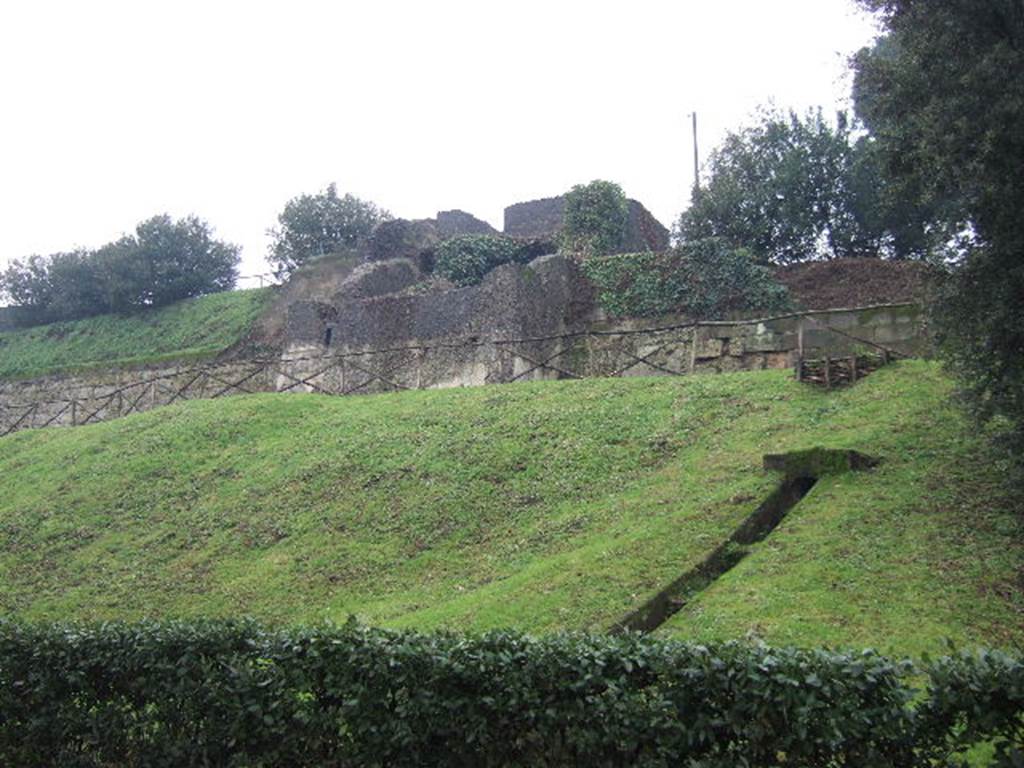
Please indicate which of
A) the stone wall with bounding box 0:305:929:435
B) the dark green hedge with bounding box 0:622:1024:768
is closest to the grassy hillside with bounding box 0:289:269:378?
the stone wall with bounding box 0:305:929:435

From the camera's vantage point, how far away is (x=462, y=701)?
5684 millimetres

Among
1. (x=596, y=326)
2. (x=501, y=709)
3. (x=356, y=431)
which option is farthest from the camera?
(x=596, y=326)

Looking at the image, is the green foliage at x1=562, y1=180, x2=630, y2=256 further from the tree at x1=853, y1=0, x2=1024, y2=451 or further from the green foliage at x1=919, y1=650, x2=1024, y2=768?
the green foliage at x1=919, y1=650, x2=1024, y2=768

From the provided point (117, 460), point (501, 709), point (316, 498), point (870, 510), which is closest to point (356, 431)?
point (316, 498)

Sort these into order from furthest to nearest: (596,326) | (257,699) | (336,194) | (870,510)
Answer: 1. (336,194)
2. (596,326)
3. (870,510)
4. (257,699)

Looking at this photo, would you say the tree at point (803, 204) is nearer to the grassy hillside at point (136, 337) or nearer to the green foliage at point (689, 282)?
the green foliage at point (689, 282)

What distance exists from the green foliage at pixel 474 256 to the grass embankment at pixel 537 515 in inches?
410

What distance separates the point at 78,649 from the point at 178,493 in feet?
33.4

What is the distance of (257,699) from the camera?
630 cm

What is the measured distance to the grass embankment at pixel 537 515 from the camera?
9164 mm

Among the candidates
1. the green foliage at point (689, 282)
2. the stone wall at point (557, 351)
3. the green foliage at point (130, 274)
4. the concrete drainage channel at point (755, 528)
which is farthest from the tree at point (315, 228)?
the concrete drainage channel at point (755, 528)

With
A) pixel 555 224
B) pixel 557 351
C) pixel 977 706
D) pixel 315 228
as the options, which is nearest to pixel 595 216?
pixel 555 224

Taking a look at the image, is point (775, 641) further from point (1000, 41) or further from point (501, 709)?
point (1000, 41)

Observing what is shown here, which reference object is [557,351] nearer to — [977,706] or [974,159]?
[974,159]
